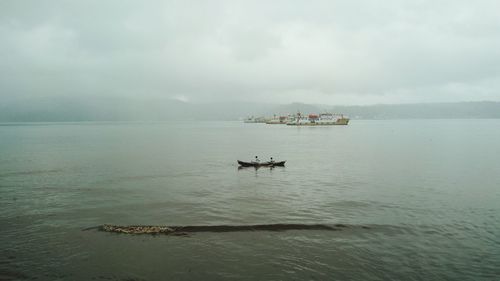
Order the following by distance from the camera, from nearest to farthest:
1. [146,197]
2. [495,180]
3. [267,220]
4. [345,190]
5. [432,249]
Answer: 1. [432,249]
2. [267,220]
3. [146,197]
4. [345,190]
5. [495,180]

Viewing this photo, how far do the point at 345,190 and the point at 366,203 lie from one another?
7.50 metres

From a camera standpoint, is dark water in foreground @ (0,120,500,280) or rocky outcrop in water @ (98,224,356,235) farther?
rocky outcrop in water @ (98,224,356,235)

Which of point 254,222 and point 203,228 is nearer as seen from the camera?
point 203,228

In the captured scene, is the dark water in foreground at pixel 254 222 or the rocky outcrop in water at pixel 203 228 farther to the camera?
the rocky outcrop in water at pixel 203 228

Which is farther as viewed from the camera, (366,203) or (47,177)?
(47,177)

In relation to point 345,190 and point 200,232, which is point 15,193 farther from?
point 345,190

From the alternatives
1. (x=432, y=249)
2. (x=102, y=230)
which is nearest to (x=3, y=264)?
(x=102, y=230)

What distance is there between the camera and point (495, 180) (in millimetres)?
56594

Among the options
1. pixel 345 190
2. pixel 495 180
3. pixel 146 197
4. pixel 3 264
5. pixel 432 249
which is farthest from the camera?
pixel 495 180

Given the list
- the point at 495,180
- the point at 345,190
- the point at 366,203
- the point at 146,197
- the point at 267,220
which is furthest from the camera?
the point at 495,180

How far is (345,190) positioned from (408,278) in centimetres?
2677

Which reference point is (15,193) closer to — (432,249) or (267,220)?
(267,220)

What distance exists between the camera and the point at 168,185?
173ft

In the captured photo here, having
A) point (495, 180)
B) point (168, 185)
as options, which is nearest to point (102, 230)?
point (168, 185)
